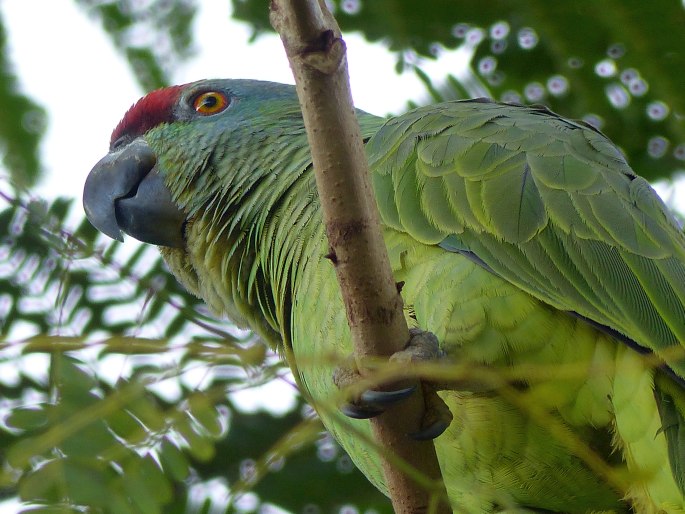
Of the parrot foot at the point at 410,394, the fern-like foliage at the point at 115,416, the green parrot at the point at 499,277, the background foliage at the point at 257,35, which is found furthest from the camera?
the background foliage at the point at 257,35

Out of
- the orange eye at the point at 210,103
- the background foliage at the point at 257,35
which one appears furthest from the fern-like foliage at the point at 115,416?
the orange eye at the point at 210,103

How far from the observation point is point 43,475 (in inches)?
52.4

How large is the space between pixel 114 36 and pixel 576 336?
2.04 meters

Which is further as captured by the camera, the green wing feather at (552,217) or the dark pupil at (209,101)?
the dark pupil at (209,101)

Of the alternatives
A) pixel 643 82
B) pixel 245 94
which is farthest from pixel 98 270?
pixel 643 82

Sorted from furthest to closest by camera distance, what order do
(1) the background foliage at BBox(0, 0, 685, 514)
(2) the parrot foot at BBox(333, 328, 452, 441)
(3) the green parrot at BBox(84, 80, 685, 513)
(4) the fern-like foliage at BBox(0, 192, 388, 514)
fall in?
(1) the background foliage at BBox(0, 0, 685, 514)
(3) the green parrot at BBox(84, 80, 685, 513)
(2) the parrot foot at BBox(333, 328, 452, 441)
(4) the fern-like foliage at BBox(0, 192, 388, 514)

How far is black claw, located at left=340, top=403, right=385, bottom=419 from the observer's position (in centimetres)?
175

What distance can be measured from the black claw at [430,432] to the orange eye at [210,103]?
67.6 inches

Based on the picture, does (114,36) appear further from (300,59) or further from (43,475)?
(43,475)

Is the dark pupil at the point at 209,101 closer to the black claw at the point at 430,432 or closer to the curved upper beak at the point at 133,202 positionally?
the curved upper beak at the point at 133,202

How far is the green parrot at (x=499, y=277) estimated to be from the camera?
1984 mm

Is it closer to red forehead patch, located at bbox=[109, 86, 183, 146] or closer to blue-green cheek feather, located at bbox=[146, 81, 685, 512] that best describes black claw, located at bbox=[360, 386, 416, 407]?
blue-green cheek feather, located at bbox=[146, 81, 685, 512]

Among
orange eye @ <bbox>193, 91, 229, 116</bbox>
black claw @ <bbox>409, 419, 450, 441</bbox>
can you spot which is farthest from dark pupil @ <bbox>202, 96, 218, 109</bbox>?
black claw @ <bbox>409, 419, 450, 441</bbox>

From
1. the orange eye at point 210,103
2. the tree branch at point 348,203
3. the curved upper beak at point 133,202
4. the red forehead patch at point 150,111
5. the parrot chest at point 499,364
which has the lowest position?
the parrot chest at point 499,364
